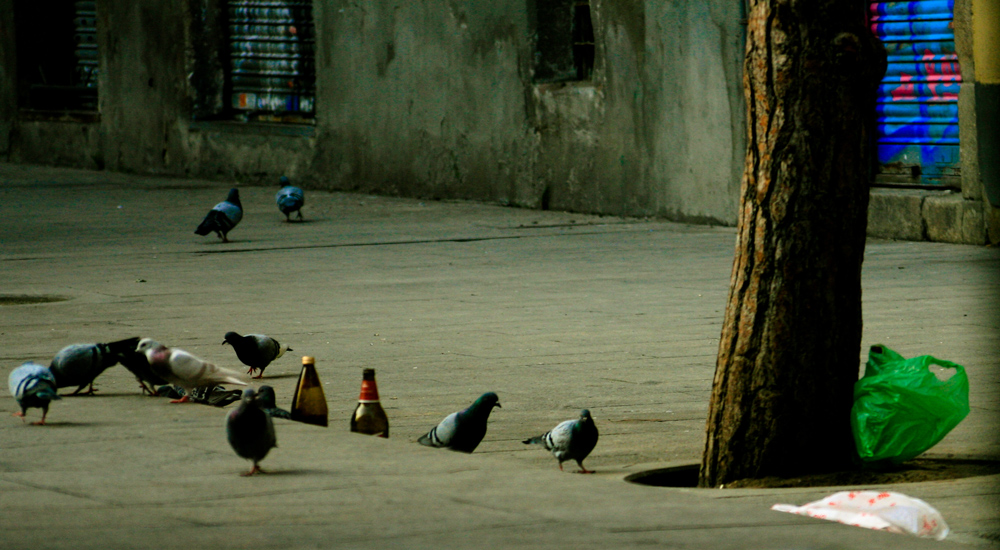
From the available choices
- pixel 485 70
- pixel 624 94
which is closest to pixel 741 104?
pixel 624 94

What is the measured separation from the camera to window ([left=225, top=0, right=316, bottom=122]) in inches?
822

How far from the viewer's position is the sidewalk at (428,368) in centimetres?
450

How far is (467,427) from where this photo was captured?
5.81m

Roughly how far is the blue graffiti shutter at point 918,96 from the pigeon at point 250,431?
31.1 feet

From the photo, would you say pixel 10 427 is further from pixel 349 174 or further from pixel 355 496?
pixel 349 174

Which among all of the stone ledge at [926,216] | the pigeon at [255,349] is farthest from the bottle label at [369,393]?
the stone ledge at [926,216]

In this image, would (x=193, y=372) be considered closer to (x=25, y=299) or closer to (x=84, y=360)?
(x=84, y=360)

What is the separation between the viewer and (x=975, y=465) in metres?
5.69

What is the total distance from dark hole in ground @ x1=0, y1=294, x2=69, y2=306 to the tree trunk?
594 cm

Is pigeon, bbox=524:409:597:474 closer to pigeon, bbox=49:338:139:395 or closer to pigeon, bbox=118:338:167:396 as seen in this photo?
pigeon, bbox=118:338:167:396

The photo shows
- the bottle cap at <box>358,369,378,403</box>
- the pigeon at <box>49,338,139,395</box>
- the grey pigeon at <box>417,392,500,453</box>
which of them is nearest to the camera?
the grey pigeon at <box>417,392,500,453</box>

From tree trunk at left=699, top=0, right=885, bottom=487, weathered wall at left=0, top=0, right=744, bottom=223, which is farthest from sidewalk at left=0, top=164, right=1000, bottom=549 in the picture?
weathered wall at left=0, top=0, right=744, bottom=223

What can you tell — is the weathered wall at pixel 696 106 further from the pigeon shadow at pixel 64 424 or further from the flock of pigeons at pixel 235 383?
the pigeon shadow at pixel 64 424

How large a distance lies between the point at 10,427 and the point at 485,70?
12.0 metres
